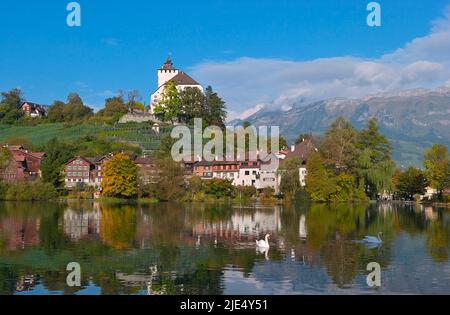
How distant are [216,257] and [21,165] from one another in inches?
2762

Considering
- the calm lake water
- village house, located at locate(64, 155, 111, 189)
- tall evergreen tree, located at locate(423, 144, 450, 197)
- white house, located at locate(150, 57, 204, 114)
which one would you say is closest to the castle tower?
white house, located at locate(150, 57, 204, 114)

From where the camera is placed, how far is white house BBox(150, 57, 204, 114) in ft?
403

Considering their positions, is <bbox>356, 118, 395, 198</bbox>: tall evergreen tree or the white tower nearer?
<bbox>356, 118, 395, 198</bbox>: tall evergreen tree

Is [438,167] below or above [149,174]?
above

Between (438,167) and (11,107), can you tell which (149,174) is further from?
(11,107)

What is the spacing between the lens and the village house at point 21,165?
83562 mm

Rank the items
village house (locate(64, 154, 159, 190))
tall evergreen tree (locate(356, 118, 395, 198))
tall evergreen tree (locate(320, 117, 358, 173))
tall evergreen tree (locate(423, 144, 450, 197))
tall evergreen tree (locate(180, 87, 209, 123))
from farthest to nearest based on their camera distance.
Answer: tall evergreen tree (locate(180, 87, 209, 123)) → village house (locate(64, 154, 159, 190)) → tall evergreen tree (locate(423, 144, 450, 197)) → tall evergreen tree (locate(320, 117, 358, 173)) → tall evergreen tree (locate(356, 118, 395, 198))

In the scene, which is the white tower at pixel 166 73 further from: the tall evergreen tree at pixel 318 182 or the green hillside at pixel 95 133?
the tall evergreen tree at pixel 318 182

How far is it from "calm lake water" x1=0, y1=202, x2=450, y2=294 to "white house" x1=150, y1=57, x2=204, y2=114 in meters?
80.2

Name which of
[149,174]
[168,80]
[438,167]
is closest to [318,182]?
[438,167]

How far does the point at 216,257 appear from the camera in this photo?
86.5ft

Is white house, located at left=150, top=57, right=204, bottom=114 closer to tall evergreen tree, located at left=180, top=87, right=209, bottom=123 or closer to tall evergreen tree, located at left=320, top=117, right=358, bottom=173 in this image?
tall evergreen tree, located at left=180, top=87, right=209, bottom=123

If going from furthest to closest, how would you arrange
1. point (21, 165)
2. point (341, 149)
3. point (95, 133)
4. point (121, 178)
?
point (95, 133), point (21, 165), point (341, 149), point (121, 178)
